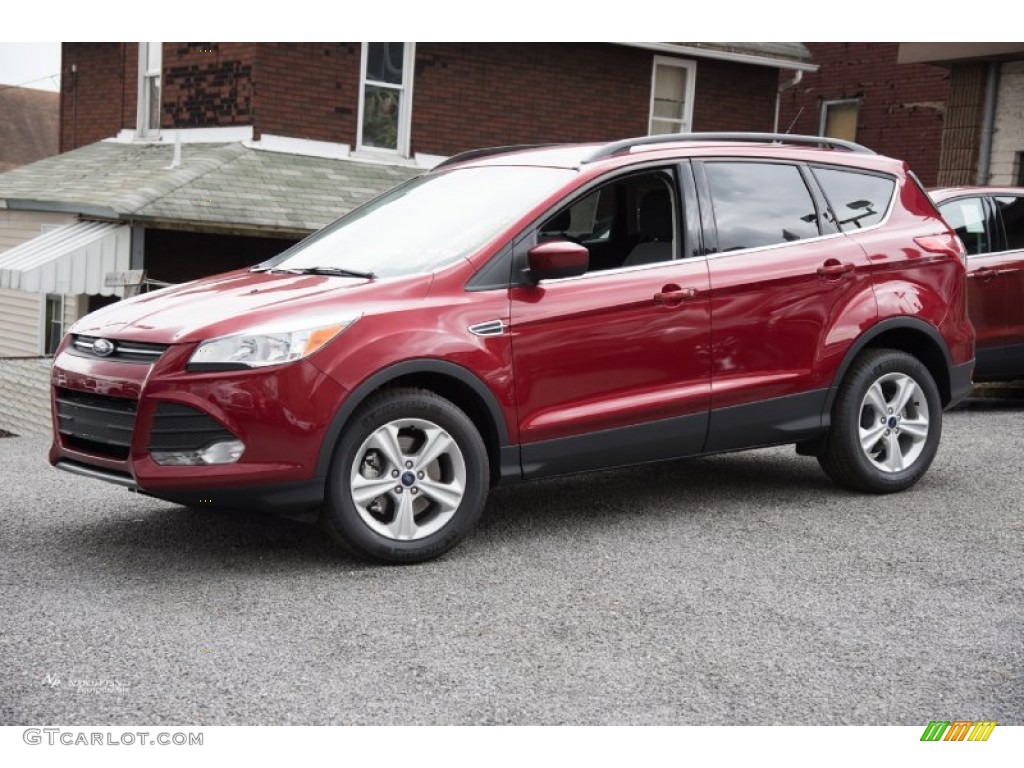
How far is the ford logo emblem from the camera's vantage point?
5590 mm

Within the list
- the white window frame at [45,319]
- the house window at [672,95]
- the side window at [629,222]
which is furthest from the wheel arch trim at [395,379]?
the house window at [672,95]

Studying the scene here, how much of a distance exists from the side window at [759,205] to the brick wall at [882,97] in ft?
53.5

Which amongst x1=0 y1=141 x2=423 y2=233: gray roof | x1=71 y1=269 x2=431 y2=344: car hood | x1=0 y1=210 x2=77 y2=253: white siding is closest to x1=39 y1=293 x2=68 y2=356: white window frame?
x1=0 y1=210 x2=77 y2=253: white siding

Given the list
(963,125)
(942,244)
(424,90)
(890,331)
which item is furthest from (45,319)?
(942,244)

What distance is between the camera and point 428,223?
6379mm

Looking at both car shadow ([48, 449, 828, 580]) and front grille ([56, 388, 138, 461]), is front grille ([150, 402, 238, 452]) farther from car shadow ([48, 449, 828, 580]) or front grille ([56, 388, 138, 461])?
car shadow ([48, 449, 828, 580])

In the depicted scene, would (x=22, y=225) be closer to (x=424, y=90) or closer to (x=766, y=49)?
(x=424, y=90)

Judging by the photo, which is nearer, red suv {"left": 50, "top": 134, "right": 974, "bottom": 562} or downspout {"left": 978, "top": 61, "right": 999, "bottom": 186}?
red suv {"left": 50, "top": 134, "right": 974, "bottom": 562}

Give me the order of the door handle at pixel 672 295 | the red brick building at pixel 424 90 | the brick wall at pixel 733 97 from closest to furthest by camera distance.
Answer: the door handle at pixel 672 295
the red brick building at pixel 424 90
the brick wall at pixel 733 97

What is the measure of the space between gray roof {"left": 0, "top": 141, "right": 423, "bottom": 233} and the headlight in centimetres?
1000

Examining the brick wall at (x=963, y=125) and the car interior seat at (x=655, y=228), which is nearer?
the car interior seat at (x=655, y=228)

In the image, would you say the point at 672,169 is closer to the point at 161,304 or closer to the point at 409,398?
the point at 409,398

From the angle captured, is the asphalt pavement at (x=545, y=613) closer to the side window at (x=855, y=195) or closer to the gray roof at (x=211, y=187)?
the side window at (x=855, y=195)

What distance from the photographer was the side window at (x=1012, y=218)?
10742 millimetres
